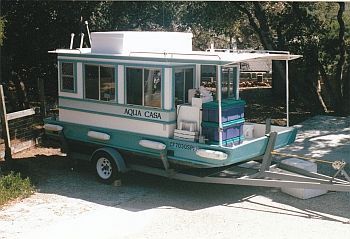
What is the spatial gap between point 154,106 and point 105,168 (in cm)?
184

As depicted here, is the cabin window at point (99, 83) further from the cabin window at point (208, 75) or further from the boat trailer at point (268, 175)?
the cabin window at point (208, 75)

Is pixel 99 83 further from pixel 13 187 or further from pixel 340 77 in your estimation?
pixel 340 77

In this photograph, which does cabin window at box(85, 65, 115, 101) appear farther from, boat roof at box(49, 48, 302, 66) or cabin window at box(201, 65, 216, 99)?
cabin window at box(201, 65, 216, 99)

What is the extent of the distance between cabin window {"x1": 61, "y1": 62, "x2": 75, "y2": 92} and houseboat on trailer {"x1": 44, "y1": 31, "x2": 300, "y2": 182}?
0.02 metres

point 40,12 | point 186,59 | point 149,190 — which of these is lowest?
point 149,190

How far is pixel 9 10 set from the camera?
17125mm

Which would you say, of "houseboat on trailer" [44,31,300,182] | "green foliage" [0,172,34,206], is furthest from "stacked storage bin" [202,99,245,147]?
"green foliage" [0,172,34,206]

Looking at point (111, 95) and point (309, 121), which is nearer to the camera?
point (111, 95)

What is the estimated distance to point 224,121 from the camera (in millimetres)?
9562

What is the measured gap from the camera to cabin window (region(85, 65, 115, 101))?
1059 cm

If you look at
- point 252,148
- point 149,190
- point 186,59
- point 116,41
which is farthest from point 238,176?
point 116,41

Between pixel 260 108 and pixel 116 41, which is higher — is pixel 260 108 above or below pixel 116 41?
below

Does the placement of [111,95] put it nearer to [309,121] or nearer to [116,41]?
[116,41]

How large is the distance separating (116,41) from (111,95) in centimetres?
109
